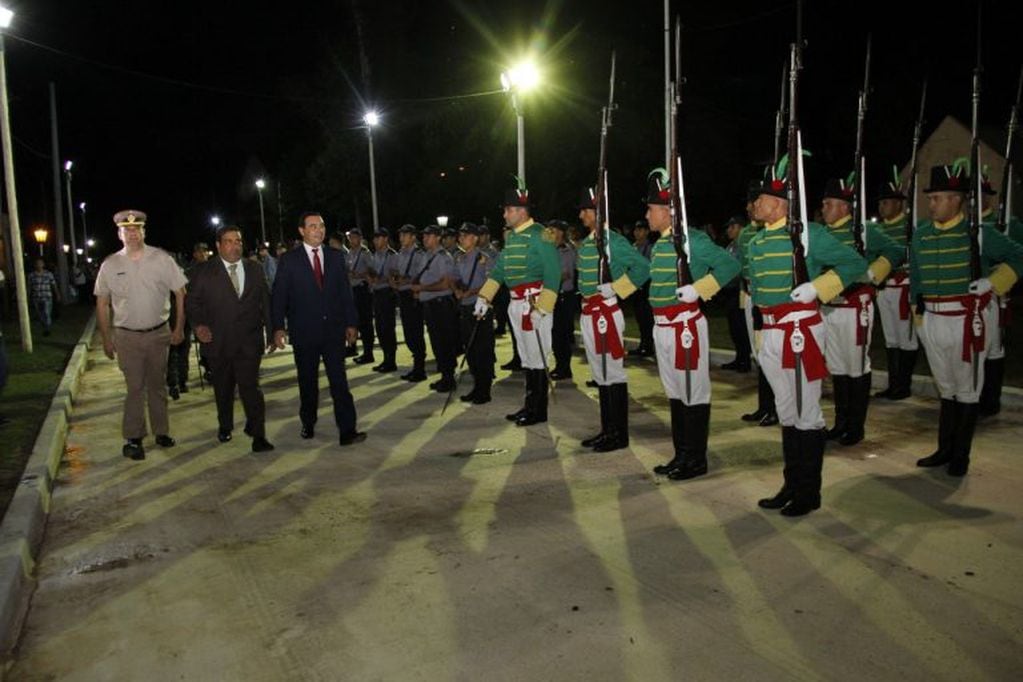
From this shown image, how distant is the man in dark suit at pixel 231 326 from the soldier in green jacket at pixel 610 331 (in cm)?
304

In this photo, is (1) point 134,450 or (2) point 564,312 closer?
(1) point 134,450

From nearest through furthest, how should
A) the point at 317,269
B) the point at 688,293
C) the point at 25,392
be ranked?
the point at 688,293, the point at 317,269, the point at 25,392

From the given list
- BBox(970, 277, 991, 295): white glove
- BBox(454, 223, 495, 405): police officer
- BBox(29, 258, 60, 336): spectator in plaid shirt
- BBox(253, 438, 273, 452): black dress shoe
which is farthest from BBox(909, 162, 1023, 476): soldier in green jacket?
BBox(29, 258, 60, 336): spectator in plaid shirt

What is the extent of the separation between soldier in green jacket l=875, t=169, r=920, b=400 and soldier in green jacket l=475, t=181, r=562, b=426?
378cm

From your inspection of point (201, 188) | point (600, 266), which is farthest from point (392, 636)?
point (201, 188)

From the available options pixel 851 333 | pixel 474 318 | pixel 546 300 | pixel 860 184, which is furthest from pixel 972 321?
pixel 474 318

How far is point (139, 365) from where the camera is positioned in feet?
25.3

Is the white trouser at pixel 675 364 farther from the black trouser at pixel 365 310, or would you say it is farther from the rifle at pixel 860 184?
the black trouser at pixel 365 310

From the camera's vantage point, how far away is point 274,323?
802cm

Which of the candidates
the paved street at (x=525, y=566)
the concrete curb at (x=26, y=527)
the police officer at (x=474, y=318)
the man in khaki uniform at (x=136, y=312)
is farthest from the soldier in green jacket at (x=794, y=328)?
the man in khaki uniform at (x=136, y=312)

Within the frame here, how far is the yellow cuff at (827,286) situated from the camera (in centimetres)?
531

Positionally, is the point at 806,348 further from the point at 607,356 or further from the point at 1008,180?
the point at 1008,180

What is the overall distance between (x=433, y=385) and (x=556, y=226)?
3.23 metres

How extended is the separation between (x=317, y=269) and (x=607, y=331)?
2749 millimetres
